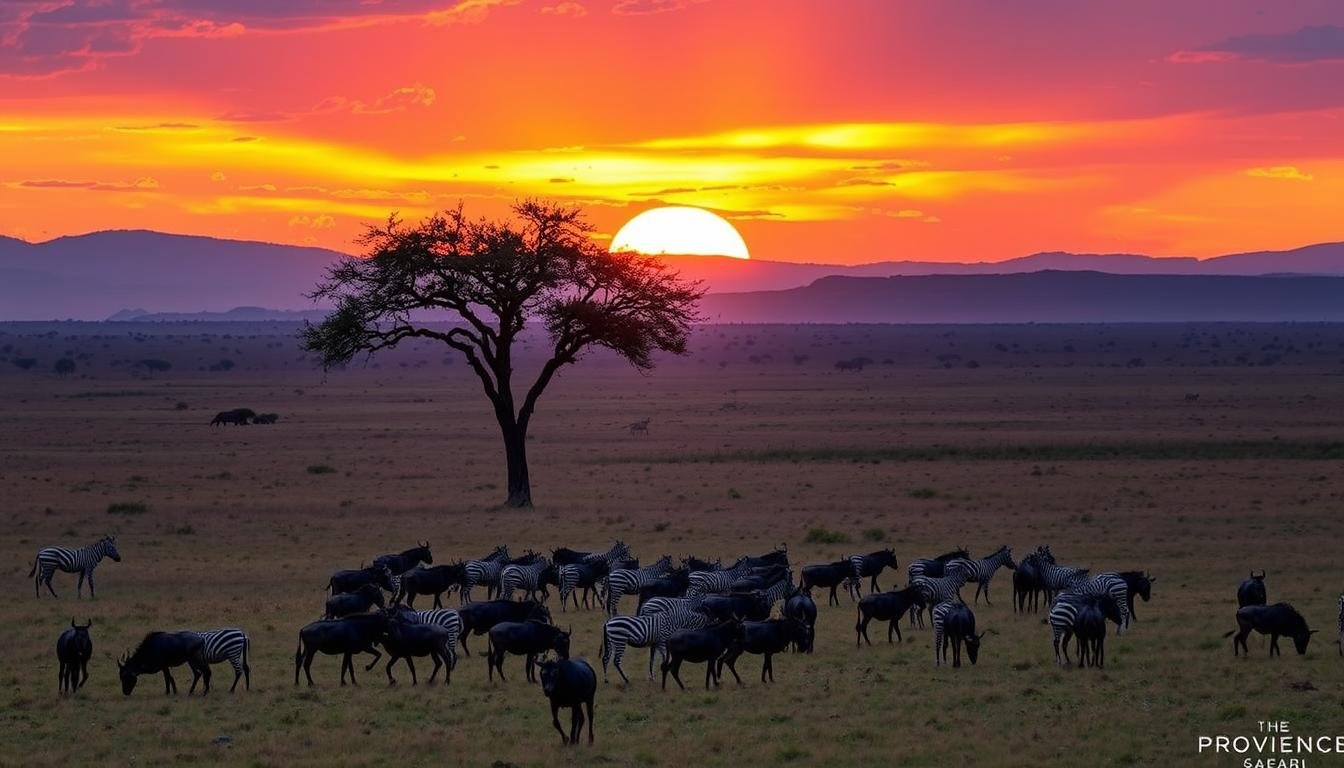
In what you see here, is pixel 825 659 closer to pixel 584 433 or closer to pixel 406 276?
pixel 406 276

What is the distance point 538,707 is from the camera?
2067 cm

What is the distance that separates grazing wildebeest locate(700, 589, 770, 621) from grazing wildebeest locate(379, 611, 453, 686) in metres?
4.34

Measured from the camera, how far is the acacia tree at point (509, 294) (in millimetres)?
47062

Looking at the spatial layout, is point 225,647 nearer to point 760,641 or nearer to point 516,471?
point 760,641

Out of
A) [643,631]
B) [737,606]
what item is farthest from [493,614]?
[737,606]

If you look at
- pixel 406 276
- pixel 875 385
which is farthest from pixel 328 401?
pixel 406 276

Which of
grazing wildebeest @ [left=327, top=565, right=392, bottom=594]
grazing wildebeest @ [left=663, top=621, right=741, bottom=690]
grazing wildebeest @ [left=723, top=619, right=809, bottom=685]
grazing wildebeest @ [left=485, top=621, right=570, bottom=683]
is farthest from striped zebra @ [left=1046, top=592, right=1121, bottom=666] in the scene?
grazing wildebeest @ [left=327, top=565, right=392, bottom=594]

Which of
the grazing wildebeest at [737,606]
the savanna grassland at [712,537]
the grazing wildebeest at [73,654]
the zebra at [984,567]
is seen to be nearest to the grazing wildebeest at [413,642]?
the savanna grassland at [712,537]

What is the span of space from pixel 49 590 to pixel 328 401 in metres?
73.8

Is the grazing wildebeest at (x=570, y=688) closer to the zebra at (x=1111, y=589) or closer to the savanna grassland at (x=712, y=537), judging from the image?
the savanna grassland at (x=712, y=537)

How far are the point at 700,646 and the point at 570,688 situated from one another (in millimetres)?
3650

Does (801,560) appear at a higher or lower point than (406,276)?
lower

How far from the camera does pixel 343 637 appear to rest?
22.1m

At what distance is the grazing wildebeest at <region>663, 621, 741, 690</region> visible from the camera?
70.4 feet
